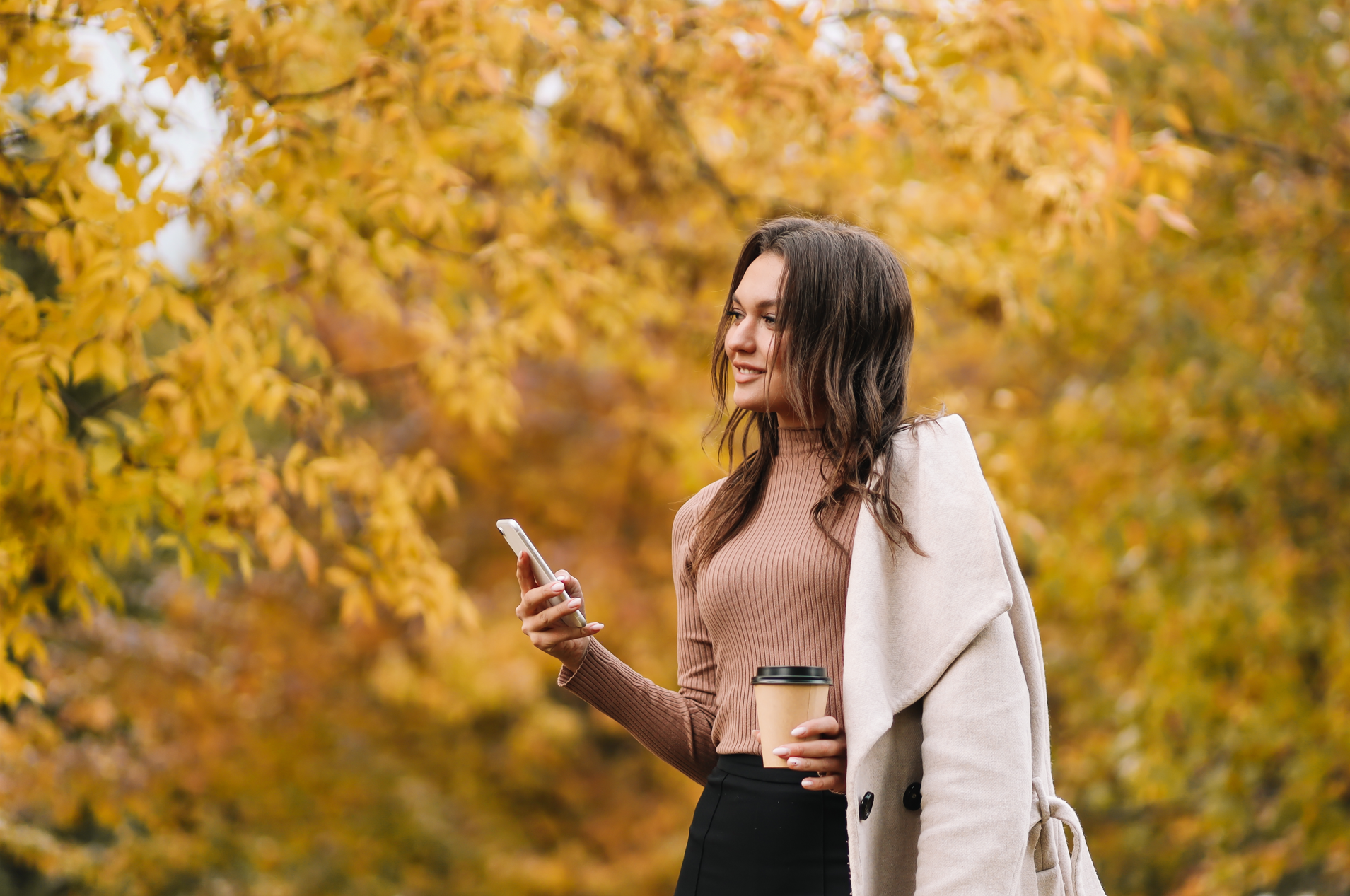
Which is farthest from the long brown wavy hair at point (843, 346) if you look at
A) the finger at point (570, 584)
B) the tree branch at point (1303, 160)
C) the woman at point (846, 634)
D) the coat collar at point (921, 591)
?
the tree branch at point (1303, 160)

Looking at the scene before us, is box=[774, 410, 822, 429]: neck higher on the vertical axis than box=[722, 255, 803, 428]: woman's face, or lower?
lower

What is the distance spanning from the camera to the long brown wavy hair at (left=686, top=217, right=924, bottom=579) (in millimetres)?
1932

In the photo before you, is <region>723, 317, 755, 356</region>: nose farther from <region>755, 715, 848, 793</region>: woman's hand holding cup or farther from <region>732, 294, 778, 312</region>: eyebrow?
<region>755, 715, 848, 793</region>: woman's hand holding cup

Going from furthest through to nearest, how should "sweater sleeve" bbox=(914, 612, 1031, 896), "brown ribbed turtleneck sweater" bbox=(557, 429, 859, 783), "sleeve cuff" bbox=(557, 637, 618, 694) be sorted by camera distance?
"sleeve cuff" bbox=(557, 637, 618, 694) → "brown ribbed turtleneck sweater" bbox=(557, 429, 859, 783) → "sweater sleeve" bbox=(914, 612, 1031, 896)

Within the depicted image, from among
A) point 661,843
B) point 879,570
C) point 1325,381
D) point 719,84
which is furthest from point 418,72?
point 661,843

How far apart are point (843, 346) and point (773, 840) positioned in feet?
2.57

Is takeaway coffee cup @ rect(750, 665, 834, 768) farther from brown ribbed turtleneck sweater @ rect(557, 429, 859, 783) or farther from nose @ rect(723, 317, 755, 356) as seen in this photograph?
nose @ rect(723, 317, 755, 356)

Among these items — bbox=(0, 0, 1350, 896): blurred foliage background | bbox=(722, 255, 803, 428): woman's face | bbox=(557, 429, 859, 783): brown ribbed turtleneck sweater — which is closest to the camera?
bbox=(557, 429, 859, 783): brown ribbed turtleneck sweater

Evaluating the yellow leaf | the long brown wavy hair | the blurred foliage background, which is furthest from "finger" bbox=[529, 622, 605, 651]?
the yellow leaf

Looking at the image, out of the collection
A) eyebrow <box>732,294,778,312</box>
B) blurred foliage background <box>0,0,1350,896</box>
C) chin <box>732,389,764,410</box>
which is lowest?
blurred foliage background <box>0,0,1350,896</box>

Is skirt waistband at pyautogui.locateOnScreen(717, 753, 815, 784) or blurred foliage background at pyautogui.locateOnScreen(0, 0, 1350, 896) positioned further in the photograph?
blurred foliage background at pyautogui.locateOnScreen(0, 0, 1350, 896)

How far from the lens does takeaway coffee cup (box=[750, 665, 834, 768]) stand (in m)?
1.70

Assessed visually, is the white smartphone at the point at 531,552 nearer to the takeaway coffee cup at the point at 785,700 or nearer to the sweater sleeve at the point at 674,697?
the sweater sleeve at the point at 674,697

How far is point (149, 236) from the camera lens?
298 centimetres
